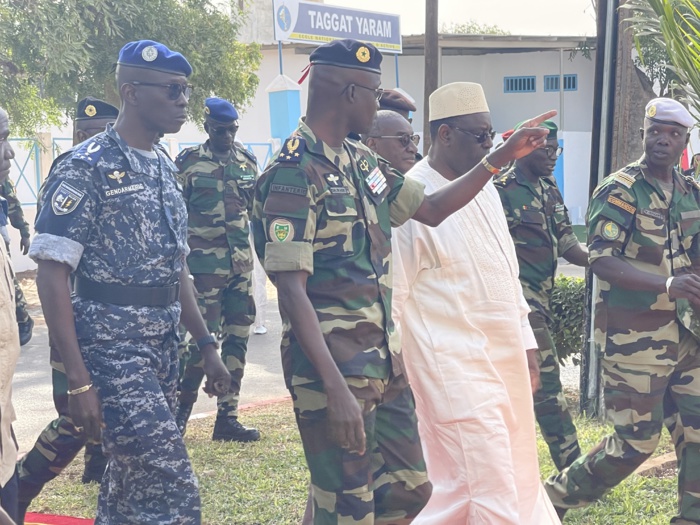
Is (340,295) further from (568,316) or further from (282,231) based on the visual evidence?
(568,316)

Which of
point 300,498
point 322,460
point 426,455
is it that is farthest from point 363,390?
point 300,498

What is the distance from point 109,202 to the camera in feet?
12.4

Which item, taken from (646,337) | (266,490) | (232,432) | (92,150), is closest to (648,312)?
(646,337)

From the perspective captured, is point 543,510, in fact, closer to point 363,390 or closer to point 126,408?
point 363,390

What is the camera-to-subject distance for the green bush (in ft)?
26.9

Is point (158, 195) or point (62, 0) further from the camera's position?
point (62, 0)

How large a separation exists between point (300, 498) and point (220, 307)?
5.99 feet

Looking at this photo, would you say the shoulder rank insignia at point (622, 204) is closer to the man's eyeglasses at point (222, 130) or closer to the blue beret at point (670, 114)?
the blue beret at point (670, 114)

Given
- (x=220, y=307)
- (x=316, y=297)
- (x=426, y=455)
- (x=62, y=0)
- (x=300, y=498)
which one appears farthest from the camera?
(x=62, y=0)

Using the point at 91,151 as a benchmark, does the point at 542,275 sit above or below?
below

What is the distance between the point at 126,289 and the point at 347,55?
3.85ft

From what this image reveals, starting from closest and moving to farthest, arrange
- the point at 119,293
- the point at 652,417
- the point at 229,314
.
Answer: the point at 119,293 → the point at 652,417 → the point at 229,314

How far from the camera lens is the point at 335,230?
3449mm

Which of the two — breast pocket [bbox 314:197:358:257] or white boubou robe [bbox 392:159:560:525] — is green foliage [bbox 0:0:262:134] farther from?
breast pocket [bbox 314:197:358:257]
